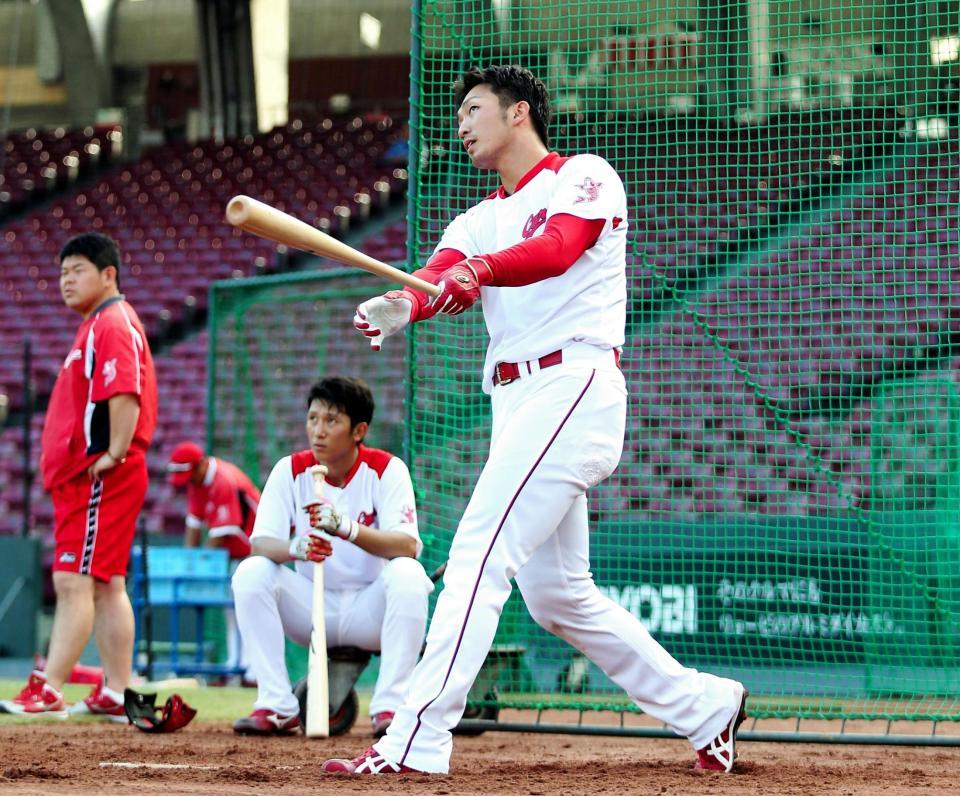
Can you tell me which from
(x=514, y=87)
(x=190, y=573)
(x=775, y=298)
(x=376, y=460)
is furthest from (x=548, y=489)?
(x=190, y=573)

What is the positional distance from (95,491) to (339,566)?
1.09 metres

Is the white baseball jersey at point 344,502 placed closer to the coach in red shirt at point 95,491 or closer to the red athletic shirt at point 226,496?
the coach in red shirt at point 95,491

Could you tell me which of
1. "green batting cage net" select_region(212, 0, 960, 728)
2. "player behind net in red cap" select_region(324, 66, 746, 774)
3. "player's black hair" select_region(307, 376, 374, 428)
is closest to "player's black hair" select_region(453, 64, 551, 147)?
"player behind net in red cap" select_region(324, 66, 746, 774)

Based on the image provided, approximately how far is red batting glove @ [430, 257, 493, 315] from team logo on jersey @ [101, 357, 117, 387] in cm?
247

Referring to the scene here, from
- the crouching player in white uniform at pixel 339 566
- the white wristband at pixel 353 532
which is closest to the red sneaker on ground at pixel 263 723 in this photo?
the crouching player in white uniform at pixel 339 566

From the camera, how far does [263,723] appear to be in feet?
16.0

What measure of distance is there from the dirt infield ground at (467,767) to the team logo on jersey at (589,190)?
1474 millimetres

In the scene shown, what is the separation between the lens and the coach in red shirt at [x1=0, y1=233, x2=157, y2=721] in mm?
5445

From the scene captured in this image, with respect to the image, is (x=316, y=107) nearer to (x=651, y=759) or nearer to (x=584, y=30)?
(x=584, y=30)

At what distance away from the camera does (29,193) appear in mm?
19312

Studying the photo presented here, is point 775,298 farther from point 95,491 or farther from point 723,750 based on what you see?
point 723,750

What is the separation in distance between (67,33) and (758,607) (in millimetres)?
17764

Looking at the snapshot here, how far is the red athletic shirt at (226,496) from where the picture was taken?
8336mm

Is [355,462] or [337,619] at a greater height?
[355,462]
